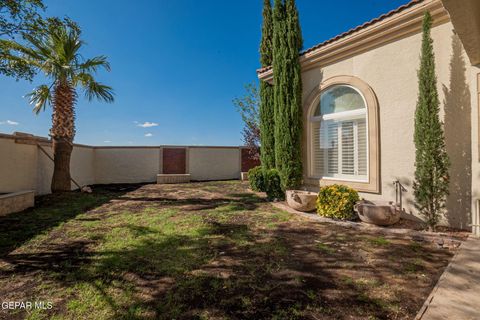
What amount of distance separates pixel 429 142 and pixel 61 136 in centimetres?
1310

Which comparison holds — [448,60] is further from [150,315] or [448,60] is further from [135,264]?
[135,264]

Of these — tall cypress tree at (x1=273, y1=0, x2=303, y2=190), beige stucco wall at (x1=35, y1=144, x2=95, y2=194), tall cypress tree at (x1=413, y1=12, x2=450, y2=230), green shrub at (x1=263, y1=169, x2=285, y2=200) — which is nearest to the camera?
tall cypress tree at (x1=413, y1=12, x2=450, y2=230)

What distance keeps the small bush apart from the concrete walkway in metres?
2.23

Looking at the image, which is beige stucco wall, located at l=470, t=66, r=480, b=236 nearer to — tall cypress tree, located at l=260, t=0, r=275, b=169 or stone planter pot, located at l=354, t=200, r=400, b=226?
stone planter pot, located at l=354, t=200, r=400, b=226

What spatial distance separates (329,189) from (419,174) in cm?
196

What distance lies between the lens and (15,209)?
269 inches

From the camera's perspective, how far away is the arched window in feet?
20.6

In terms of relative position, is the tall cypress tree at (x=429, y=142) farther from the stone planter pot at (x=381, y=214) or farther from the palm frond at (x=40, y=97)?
the palm frond at (x=40, y=97)

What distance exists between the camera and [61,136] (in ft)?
31.4

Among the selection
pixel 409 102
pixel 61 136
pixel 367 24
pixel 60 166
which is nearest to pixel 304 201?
pixel 409 102

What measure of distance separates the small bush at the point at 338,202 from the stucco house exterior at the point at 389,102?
755 millimetres

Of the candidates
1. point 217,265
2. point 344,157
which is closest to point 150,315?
point 217,265

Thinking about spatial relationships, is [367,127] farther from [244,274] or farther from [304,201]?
[244,274]

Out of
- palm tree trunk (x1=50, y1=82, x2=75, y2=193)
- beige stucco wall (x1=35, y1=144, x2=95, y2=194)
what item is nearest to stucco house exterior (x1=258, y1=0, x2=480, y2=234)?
palm tree trunk (x1=50, y1=82, x2=75, y2=193)
